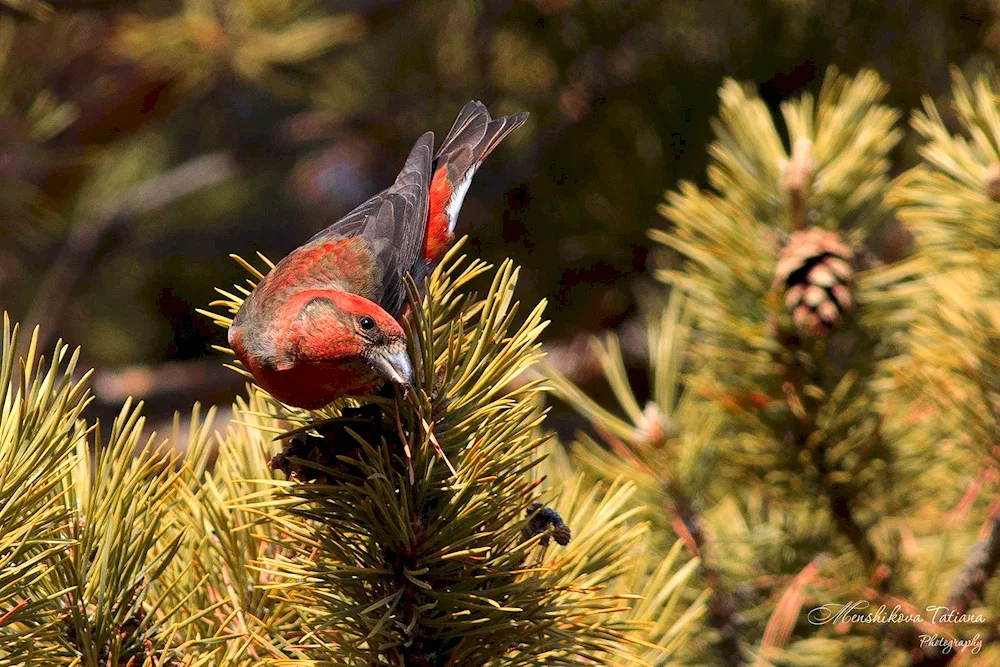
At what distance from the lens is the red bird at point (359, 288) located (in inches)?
51.9

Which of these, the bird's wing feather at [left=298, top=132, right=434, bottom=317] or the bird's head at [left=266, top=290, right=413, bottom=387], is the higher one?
the bird's wing feather at [left=298, top=132, right=434, bottom=317]

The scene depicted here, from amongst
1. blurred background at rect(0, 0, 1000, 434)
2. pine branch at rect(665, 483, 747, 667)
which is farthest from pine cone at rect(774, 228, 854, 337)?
blurred background at rect(0, 0, 1000, 434)

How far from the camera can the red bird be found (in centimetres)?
132

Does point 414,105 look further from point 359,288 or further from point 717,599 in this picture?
point 717,599

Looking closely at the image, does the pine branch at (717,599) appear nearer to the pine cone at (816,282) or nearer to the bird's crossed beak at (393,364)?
the pine cone at (816,282)

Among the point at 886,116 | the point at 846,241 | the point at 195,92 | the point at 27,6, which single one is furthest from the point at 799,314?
the point at 195,92

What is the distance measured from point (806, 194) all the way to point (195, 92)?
313cm

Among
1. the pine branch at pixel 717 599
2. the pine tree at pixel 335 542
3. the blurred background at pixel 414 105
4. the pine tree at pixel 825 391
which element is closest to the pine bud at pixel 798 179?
the pine tree at pixel 825 391

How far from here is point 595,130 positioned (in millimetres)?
3275

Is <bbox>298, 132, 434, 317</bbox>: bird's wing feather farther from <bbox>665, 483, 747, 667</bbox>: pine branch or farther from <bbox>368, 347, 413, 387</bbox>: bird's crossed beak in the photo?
<bbox>665, 483, 747, 667</bbox>: pine branch

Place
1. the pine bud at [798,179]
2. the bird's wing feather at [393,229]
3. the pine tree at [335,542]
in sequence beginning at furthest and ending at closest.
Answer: the bird's wing feather at [393,229]
the pine bud at [798,179]
the pine tree at [335,542]

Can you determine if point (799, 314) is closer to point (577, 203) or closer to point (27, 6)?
point (577, 203)

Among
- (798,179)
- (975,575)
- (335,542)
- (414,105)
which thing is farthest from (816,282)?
(414,105)

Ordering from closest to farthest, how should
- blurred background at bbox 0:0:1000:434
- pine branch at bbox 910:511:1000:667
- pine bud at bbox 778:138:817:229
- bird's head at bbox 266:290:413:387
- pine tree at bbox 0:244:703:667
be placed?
pine tree at bbox 0:244:703:667 → bird's head at bbox 266:290:413:387 → pine branch at bbox 910:511:1000:667 → pine bud at bbox 778:138:817:229 → blurred background at bbox 0:0:1000:434
